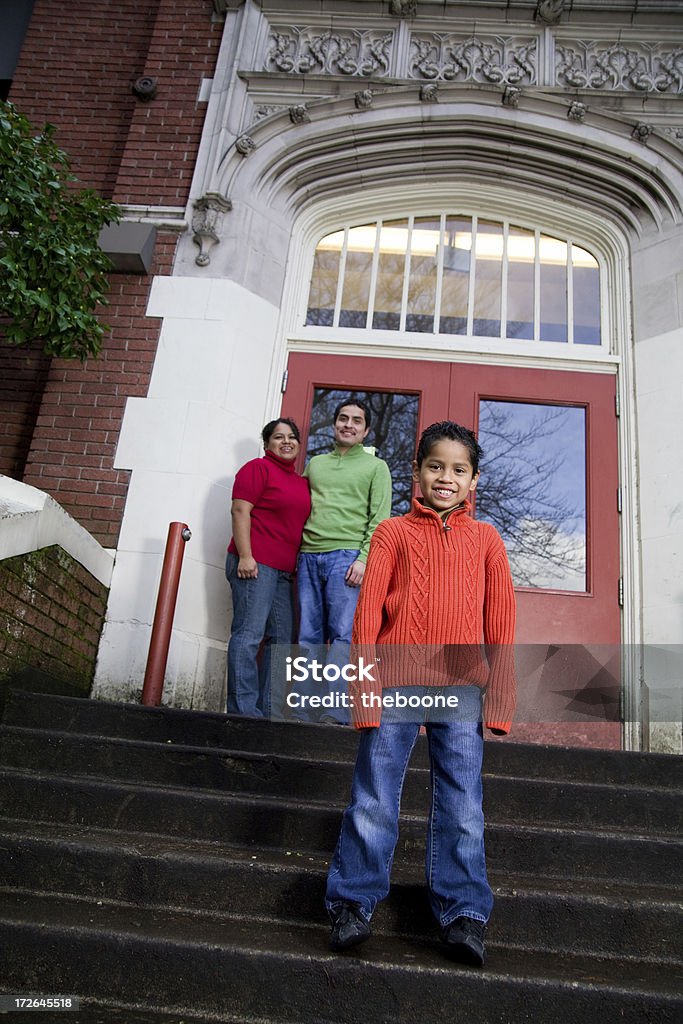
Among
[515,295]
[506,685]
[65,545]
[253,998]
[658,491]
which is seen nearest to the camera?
[253,998]

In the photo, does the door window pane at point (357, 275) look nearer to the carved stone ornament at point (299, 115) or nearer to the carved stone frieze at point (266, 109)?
the carved stone ornament at point (299, 115)

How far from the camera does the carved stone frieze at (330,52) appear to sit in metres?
6.49

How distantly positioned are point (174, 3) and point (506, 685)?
22.5 ft

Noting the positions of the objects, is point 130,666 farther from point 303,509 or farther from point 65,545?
point 303,509

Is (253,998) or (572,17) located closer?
(253,998)

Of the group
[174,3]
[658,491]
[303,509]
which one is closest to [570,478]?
[658,491]

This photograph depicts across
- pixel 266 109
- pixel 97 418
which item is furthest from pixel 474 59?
pixel 97 418

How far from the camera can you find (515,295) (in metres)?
6.34

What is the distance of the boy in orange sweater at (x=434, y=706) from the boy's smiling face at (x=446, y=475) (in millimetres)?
30

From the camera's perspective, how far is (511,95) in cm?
622

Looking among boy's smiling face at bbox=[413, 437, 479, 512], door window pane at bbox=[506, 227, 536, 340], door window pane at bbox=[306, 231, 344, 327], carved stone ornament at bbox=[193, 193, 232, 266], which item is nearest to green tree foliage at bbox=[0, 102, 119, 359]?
carved stone ornament at bbox=[193, 193, 232, 266]

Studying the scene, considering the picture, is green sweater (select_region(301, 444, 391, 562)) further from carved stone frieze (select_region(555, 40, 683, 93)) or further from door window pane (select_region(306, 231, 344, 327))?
carved stone frieze (select_region(555, 40, 683, 93))

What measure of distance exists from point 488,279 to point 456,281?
0.25 metres

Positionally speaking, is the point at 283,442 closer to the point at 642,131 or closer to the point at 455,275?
the point at 455,275
